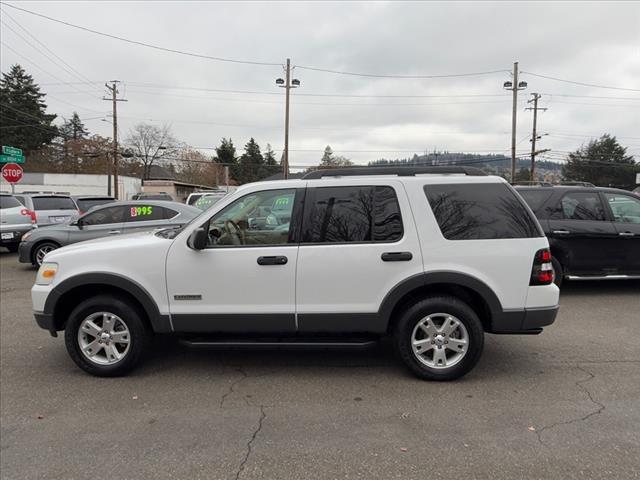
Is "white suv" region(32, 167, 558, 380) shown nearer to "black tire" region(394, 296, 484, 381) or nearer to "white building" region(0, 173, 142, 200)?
"black tire" region(394, 296, 484, 381)

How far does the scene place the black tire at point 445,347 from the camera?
152 inches

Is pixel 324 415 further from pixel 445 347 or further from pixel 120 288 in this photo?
pixel 120 288

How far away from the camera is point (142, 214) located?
9.91m

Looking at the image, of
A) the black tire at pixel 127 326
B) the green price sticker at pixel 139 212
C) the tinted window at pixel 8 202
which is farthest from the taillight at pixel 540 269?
the tinted window at pixel 8 202

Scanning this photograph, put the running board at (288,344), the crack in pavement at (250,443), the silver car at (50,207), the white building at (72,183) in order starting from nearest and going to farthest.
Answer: the crack in pavement at (250,443)
the running board at (288,344)
the silver car at (50,207)
the white building at (72,183)

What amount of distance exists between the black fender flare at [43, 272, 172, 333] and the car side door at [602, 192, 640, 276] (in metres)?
6.80

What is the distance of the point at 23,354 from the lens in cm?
486

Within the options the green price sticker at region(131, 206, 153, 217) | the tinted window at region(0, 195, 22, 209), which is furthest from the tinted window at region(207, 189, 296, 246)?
the tinted window at region(0, 195, 22, 209)

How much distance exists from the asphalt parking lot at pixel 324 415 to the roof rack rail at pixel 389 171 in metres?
1.85

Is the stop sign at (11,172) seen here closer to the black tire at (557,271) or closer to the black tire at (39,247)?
the black tire at (39,247)

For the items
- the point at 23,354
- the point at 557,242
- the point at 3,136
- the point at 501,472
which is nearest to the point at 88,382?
the point at 23,354

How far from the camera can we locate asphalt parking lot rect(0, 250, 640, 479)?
2.81 metres

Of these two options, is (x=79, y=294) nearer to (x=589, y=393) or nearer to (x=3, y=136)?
(x=589, y=393)

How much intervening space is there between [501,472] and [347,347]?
158cm
